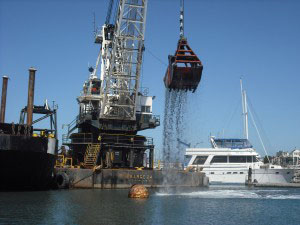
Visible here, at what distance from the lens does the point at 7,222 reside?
2131 centimetres

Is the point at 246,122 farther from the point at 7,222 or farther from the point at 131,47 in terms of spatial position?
the point at 7,222

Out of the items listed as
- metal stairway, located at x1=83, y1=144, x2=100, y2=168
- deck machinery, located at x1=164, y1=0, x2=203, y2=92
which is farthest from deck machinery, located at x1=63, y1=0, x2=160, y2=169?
deck machinery, located at x1=164, y1=0, x2=203, y2=92

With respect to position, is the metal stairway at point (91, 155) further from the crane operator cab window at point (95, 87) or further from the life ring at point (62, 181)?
the crane operator cab window at point (95, 87)

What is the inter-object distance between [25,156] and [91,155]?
13.1 meters

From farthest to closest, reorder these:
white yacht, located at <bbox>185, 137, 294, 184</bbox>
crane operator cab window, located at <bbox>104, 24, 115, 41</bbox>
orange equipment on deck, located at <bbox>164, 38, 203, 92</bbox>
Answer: white yacht, located at <bbox>185, 137, 294, 184</bbox> → crane operator cab window, located at <bbox>104, 24, 115, 41</bbox> → orange equipment on deck, located at <bbox>164, 38, 203, 92</bbox>

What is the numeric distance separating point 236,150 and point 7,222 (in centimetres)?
6459

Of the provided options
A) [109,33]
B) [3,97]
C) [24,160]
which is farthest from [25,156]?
[109,33]

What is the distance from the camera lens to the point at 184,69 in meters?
31.8

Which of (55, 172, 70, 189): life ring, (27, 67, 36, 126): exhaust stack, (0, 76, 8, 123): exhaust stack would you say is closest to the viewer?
(27, 67, 36, 126): exhaust stack

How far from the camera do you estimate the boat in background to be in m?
34.7

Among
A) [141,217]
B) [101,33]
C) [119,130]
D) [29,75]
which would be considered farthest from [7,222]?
[101,33]

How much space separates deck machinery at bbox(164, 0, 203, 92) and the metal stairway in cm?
1794

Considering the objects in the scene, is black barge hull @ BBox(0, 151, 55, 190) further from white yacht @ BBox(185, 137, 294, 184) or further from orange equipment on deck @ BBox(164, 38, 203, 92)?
white yacht @ BBox(185, 137, 294, 184)

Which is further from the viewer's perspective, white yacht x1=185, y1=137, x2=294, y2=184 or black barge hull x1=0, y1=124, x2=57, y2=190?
white yacht x1=185, y1=137, x2=294, y2=184
